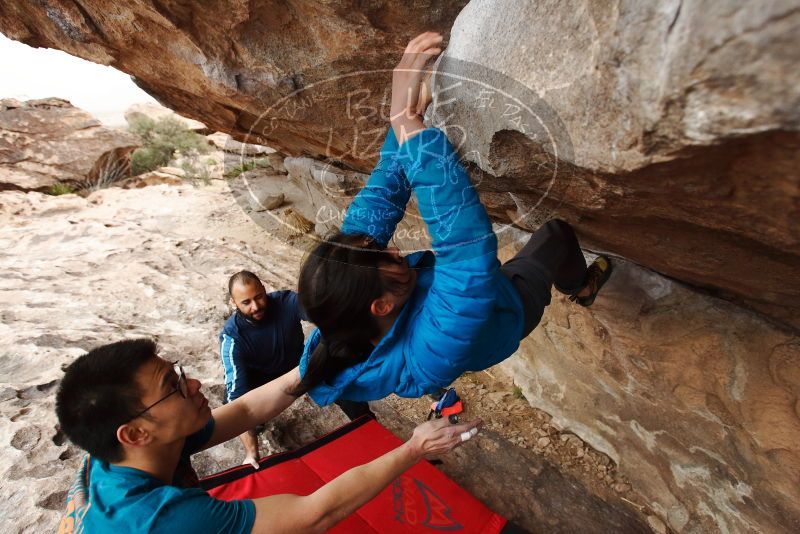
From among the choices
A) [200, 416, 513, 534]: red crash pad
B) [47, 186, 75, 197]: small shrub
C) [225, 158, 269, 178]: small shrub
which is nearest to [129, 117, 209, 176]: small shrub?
[47, 186, 75, 197]: small shrub

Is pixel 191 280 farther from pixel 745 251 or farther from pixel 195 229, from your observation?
pixel 745 251

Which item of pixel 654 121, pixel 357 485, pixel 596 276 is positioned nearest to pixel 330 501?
pixel 357 485

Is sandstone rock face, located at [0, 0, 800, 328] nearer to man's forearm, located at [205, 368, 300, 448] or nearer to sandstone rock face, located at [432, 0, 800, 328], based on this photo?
sandstone rock face, located at [432, 0, 800, 328]

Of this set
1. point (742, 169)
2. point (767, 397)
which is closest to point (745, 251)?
point (742, 169)

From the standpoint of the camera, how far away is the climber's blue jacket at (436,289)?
1.17m

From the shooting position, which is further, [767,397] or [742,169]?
[767,397]

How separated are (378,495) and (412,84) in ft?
6.32

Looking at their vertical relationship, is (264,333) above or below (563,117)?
below

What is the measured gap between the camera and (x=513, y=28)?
1.13m

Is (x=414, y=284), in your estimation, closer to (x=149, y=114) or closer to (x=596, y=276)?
(x=596, y=276)

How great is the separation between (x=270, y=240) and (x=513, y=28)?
5147 mm

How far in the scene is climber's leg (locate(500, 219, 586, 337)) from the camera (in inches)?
64.6

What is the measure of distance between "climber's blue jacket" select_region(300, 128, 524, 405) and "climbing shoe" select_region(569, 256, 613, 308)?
0.69 metres

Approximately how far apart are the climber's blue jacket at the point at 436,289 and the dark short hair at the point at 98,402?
0.55 metres
